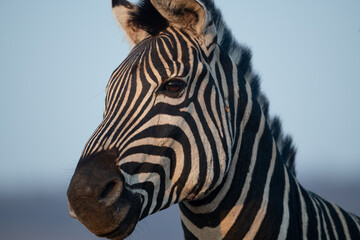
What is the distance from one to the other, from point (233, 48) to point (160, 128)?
5.75 feet

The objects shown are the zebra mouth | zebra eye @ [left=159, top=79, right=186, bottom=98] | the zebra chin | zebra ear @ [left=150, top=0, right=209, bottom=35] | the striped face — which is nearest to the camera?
the zebra chin

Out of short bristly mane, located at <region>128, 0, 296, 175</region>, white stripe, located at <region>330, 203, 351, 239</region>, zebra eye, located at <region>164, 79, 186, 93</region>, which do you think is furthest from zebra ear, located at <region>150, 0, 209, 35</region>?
white stripe, located at <region>330, 203, 351, 239</region>

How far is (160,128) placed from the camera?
3430 millimetres

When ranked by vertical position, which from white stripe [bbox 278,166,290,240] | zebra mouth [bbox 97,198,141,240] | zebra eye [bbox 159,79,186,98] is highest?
zebra eye [bbox 159,79,186,98]

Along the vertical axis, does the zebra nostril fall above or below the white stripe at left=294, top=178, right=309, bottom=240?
below

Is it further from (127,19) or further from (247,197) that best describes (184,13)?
(247,197)

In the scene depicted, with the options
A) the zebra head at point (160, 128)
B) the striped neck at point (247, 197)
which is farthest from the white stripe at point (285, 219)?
the zebra head at point (160, 128)

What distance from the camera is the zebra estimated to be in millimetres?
3174

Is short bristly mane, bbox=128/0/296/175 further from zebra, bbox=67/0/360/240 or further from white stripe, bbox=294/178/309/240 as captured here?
white stripe, bbox=294/178/309/240

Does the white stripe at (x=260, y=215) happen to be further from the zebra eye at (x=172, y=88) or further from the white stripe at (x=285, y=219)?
the zebra eye at (x=172, y=88)

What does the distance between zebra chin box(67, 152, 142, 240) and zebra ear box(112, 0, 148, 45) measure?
176 centimetres

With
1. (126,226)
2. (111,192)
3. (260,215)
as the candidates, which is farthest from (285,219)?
(111,192)

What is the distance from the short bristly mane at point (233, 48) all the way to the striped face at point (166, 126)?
1.04 feet

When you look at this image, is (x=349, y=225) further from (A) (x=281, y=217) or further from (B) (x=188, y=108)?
(B) (x=188, y=108)
